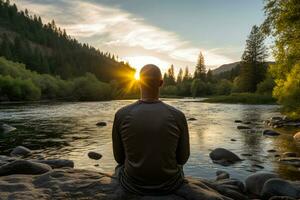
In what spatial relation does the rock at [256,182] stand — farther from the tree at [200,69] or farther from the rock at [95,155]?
the tree at [200,69]

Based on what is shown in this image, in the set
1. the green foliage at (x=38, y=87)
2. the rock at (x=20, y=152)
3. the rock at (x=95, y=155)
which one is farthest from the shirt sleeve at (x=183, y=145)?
the green foliage at (x=38, y=87)

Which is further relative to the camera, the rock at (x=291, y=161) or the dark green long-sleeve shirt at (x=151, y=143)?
the rock at (x=291, y=161)

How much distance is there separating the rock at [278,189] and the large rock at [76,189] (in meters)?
5.81

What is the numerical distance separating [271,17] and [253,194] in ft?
54.8

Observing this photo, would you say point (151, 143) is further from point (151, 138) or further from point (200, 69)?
point (200, 69)

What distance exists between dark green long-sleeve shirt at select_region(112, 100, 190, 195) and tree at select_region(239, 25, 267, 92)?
104 m

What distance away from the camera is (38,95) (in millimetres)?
101188

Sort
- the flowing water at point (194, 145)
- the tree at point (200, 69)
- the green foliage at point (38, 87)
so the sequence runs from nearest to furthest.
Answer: the flowing water at point (194, 145)
the green foliage at point (38, 87)
the tree at point (200, 69)

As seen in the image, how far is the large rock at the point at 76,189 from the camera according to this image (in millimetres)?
5812

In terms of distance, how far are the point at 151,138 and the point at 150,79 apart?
0.87 metres

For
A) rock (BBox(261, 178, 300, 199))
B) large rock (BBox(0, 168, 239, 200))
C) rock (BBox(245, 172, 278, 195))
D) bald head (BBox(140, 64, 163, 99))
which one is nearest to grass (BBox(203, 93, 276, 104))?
rock (BBox(245, 172, 278, 195))

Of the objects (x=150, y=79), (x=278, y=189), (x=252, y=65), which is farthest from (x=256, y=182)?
(x=252, y=65)

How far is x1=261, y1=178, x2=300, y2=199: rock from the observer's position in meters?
11.3

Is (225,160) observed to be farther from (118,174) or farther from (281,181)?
(118,174)
